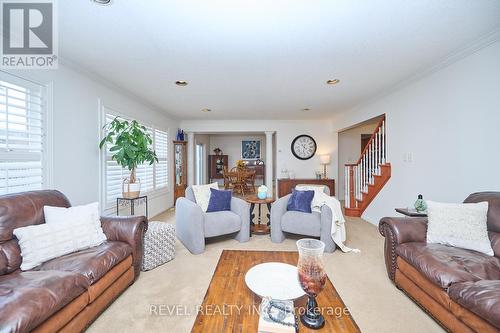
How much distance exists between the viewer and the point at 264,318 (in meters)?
1.11

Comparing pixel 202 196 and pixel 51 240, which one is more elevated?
pixel 202 196

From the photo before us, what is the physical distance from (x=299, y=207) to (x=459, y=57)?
255 cm

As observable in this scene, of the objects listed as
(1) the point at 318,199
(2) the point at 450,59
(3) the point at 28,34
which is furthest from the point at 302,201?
(3) the point at 28,34

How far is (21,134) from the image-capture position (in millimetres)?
2270

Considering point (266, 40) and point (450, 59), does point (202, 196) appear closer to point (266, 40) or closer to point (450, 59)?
point (266, 40)

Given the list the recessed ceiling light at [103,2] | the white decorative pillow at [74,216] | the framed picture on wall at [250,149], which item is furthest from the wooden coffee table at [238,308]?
the framed picture on wall at [250,149]

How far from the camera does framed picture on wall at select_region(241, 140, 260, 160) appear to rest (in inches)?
408

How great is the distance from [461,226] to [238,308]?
6.72 feet

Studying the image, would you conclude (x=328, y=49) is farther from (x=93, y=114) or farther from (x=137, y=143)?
(x=93, y=114)

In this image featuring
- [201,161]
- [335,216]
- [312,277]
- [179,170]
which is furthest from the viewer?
[201,161]

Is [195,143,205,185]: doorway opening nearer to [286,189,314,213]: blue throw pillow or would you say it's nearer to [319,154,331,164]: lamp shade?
[319,154,331,164]: lamp shade

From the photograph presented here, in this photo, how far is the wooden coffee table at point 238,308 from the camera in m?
1.11

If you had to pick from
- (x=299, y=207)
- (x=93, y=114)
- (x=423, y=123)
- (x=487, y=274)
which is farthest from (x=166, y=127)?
(x=487, y=274)

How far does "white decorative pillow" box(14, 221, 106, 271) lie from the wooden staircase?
→ 169 inches
